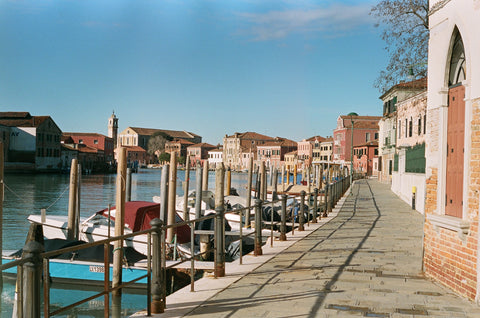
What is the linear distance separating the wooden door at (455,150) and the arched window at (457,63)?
0.16m

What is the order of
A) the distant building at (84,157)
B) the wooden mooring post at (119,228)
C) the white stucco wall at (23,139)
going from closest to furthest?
the wooden mooring post at (119,228) → the white stucco wall at (23,139) → the distant building at (84,157)

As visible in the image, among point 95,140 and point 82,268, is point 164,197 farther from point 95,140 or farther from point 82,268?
point 95,140

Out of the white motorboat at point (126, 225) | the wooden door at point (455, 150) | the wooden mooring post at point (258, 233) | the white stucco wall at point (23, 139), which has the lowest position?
the white motorboat at point (126, 225)

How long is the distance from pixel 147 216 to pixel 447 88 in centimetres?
1006

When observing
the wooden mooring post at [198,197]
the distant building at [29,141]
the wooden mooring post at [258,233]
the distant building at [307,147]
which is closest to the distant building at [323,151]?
the distant building at [307,147]

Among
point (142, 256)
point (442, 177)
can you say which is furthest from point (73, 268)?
A: point (442, 177)

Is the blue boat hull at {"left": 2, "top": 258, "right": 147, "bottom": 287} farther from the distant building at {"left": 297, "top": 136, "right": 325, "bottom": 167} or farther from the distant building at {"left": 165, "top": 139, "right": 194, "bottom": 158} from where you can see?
the distant building at {"left": 165, "top": 139, "right": 194, "bottom": 158}

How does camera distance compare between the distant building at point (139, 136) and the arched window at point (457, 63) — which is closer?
the arched window at point (457, 63)

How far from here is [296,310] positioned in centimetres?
582

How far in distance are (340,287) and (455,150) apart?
252 centimetres

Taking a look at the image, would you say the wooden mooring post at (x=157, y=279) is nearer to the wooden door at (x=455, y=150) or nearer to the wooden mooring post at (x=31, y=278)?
the wooden mooring post at (x=31, y=278)

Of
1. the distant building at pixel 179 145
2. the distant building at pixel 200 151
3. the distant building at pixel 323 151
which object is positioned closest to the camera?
the distant building at pixel 323 151

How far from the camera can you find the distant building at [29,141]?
3140 inches

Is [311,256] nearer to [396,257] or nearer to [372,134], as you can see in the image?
[396,257]
